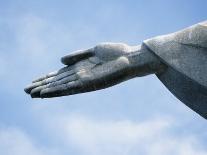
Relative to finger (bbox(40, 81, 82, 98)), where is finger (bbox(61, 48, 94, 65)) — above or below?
above

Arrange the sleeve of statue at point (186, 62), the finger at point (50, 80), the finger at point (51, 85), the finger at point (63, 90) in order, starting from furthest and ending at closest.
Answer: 1. the finger at point (50, 80)
2. the finger at point (51, 85)
3. the finger at point (63, 90)
4. the sleeve of statue at point (186, 62)

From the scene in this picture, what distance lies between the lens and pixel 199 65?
10.7m

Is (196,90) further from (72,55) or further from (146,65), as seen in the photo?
(72,55)

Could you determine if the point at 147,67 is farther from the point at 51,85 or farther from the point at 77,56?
the point at 51,85

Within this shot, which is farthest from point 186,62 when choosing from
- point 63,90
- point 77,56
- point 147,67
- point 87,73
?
point 63,90

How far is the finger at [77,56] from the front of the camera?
451 inches

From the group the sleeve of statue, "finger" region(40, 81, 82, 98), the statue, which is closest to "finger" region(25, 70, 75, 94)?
the statue

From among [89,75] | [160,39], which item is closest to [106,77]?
[89,75]

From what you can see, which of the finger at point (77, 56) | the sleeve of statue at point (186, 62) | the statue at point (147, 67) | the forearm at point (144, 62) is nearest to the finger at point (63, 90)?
→ the statue at point (147, 67)

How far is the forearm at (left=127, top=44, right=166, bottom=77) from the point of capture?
11.0m

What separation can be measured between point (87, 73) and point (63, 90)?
18.4 inches

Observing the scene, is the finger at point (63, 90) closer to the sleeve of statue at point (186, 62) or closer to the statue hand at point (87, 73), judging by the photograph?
the statue hand at point (87, 73)

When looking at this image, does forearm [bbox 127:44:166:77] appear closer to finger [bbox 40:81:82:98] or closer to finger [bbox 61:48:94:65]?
finger [bbox 61:48:94:65]

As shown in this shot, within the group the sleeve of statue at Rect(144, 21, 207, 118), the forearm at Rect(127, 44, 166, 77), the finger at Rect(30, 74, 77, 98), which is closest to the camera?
the sleeve of statue at Rect(144, 21, 207, 118)
